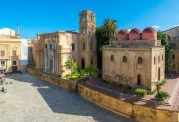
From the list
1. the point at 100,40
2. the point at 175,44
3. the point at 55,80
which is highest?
the point at 100,40

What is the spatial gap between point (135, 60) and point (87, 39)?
14867mm

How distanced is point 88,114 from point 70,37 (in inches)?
759

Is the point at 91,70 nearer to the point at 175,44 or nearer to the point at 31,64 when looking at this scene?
the point at 31,64

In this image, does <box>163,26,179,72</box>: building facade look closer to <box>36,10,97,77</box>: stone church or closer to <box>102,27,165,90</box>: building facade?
<box>102,27,165,90</box>: building facade

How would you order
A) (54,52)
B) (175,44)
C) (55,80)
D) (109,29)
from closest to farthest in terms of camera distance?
1. (55,80)
2. (54,52)
3. (109,29)
4. (175,44)

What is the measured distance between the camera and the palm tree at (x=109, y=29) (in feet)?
122

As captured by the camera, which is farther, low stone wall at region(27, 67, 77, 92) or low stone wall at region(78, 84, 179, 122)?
low stone wall at region(27, 67, 77, 92)

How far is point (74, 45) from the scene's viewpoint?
1515 inches

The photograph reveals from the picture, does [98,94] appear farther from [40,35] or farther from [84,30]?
[40,35]

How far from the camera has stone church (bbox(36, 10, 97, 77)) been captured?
3566 centimetres

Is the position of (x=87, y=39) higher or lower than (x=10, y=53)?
higher

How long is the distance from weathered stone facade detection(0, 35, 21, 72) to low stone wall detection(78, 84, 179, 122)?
2495 centimetres

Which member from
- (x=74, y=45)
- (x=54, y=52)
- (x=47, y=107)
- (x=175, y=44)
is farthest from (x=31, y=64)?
(x=175, y=44)

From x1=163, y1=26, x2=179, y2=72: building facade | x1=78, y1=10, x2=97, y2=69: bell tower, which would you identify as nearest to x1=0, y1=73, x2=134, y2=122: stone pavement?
x1=78, y1=10, x2=97, y2=69: bell tower
